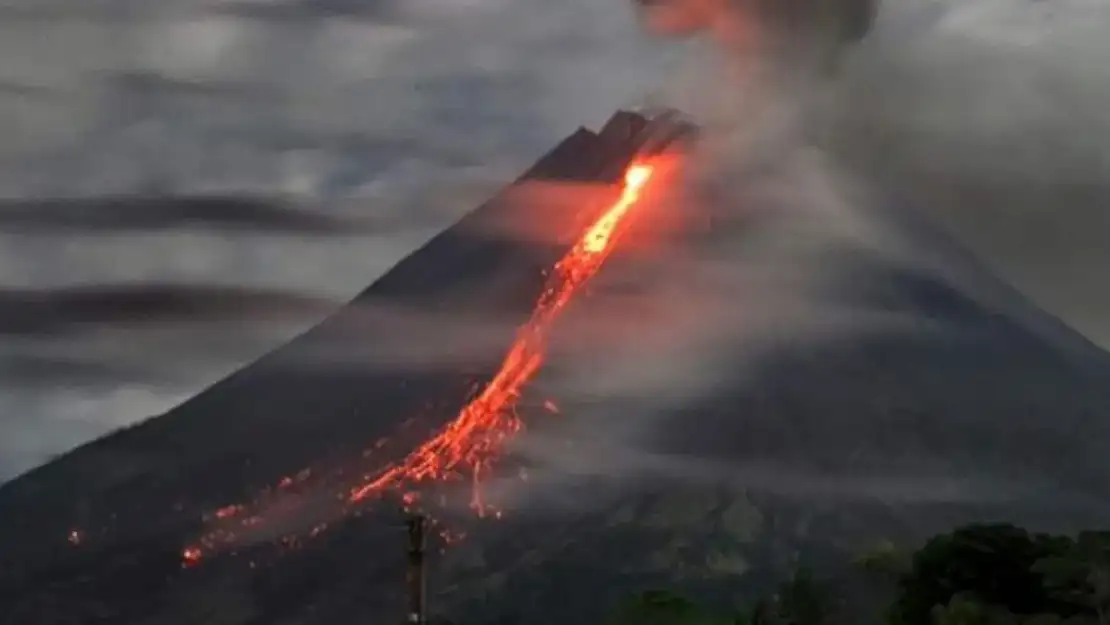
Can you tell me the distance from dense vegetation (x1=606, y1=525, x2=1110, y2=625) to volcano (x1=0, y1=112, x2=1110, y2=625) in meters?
63.3

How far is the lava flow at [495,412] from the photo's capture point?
4916 inches

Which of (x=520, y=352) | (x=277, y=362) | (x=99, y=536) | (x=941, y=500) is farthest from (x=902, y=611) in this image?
(x=277, y=362)

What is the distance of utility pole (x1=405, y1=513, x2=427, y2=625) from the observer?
23.9 meters

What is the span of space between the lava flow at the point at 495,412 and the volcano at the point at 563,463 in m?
1.52

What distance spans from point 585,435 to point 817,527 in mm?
29171

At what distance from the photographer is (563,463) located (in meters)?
135

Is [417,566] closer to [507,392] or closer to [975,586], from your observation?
[975,586]

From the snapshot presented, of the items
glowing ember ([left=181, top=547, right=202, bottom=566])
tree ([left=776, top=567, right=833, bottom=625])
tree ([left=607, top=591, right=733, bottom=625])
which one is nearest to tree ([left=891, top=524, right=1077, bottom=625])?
tree ([left=776, top=567, right=833, bottom=625])

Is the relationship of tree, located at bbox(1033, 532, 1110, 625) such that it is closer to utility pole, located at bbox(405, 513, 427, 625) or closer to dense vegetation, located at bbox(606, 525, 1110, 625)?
dense vegetation, located at bbox(606, 525, 1110, 625)

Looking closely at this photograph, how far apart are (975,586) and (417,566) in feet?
42.1

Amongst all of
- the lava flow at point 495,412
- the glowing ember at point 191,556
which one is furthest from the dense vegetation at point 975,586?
the glowing ember at point 191,556

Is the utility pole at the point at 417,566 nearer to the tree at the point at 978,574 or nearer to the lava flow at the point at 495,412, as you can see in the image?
the tree at the point at 978,574

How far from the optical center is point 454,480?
12975cm

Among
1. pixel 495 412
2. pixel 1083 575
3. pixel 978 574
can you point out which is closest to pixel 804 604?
pixel 978 574
